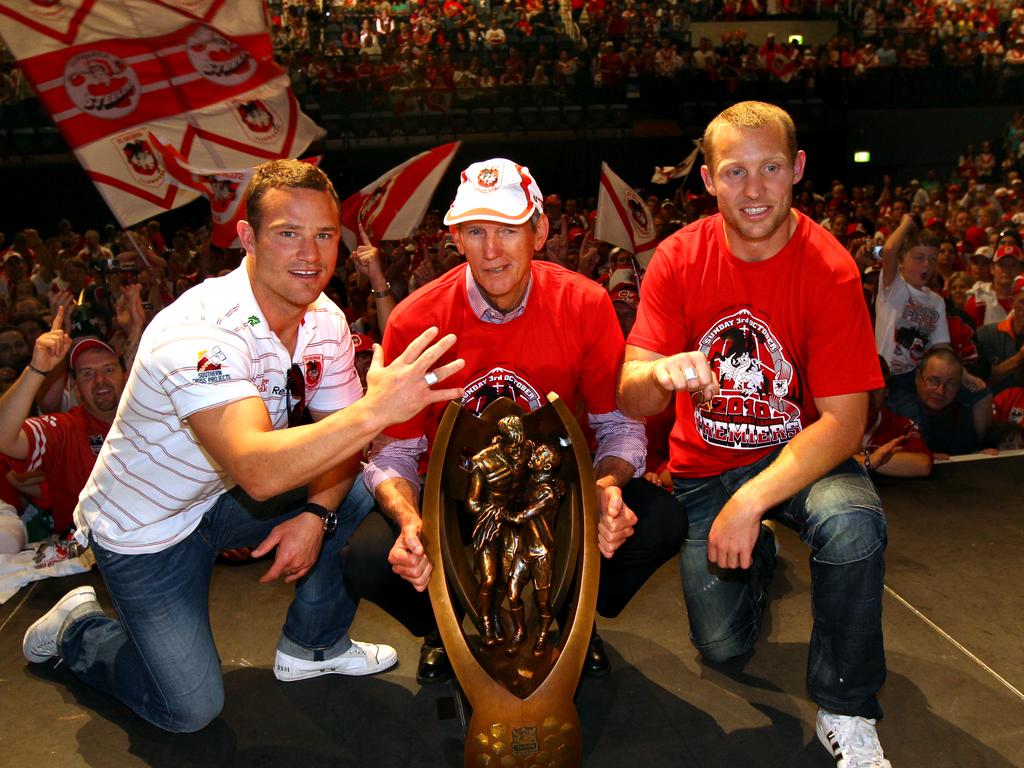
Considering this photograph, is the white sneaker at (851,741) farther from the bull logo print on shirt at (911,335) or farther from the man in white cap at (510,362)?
the bull logo print on shirt at (911,335)

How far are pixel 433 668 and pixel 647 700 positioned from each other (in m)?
0.66

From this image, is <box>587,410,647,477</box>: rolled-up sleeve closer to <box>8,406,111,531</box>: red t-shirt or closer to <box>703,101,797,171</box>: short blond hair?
<box>703,101,797,171</box>: short blond hair

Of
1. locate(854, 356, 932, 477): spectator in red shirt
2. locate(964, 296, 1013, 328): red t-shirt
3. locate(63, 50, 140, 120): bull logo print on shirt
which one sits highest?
locate(63, 50, 140, 120): bull logo print on shirt

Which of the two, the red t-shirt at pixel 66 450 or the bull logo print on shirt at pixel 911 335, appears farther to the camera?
the bull logo print on shirt at pixel 911 335

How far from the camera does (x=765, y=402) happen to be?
260cm

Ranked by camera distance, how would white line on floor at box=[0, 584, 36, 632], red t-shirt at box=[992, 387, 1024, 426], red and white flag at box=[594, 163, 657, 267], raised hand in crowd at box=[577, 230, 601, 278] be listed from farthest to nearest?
raised hand in crowd at box=[577, 230, 601, 278], red and white flag at box=[594, 163, 657, 267], red t-shirt at box=[992, 387, 1024, 426], white line on floor at box=[0, 584, 36, 632]

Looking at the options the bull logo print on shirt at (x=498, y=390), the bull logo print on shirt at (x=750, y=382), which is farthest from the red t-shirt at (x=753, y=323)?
the bull logo print on shirt at (x=498, y=390)

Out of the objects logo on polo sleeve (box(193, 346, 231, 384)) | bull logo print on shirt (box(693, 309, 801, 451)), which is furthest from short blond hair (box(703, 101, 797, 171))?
logo on polo sleeve (box(193, 346, 231, 384))

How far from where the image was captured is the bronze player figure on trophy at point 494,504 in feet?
7.20

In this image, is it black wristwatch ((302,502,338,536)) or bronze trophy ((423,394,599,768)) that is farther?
black wristwatch ((302,502,338,536))

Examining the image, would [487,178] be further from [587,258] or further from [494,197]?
[587,258]

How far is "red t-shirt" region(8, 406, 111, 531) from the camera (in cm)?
362

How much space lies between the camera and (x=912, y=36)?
16859mm

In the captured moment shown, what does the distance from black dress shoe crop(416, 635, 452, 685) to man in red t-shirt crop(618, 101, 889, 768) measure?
780mm
